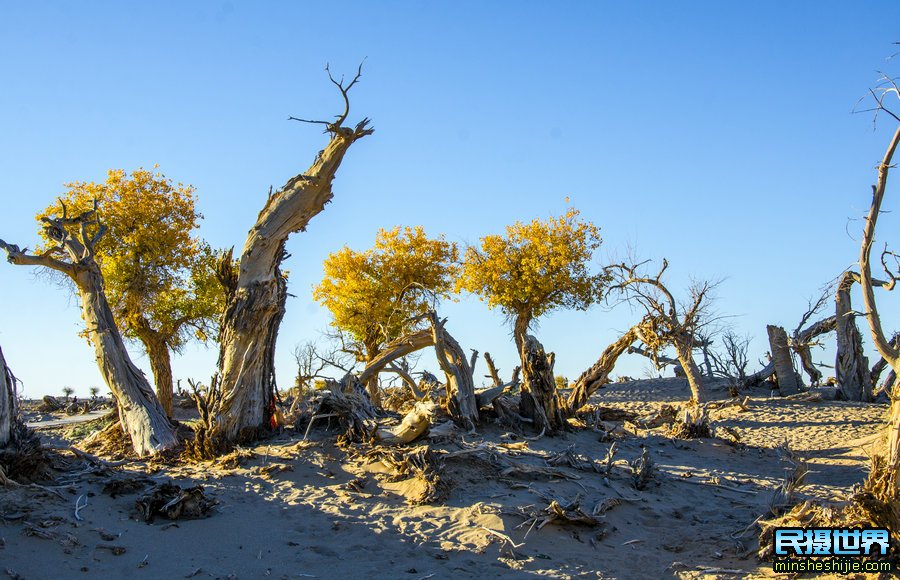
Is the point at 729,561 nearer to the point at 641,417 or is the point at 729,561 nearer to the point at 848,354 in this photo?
the point at 641,417

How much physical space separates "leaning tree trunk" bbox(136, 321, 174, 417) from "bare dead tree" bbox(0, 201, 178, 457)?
413 inches

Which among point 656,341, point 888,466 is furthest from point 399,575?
point 656,341

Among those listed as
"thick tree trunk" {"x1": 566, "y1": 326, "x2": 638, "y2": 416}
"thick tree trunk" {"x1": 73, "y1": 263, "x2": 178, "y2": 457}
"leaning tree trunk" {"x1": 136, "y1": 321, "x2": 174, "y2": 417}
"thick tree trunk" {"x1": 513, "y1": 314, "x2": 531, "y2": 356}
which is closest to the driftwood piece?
"thick tree trunk" {"x1": 73, "y1": 263, "x2": 178, "y2": 457}

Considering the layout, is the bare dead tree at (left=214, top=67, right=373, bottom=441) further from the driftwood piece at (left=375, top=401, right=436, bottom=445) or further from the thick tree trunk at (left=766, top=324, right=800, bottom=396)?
the thick tree trunk at (left=766, top=324, right=800, bottom=396)

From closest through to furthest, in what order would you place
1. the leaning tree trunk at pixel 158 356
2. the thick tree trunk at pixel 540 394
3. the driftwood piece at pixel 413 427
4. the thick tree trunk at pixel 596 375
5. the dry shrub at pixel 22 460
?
1. the dry shrub at pixel 22 460
2. the driftwood piece at pixel 413 427
3. the thick tree trunk at pixel 540 394
4. the thick tree trunk at pixel 596 375
5. the leaning tree trunk at pixel 158 356

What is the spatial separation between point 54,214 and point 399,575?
20664 millimetres

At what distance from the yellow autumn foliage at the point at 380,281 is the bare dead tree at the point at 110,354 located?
1731 centimetres

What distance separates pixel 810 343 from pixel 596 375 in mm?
7743

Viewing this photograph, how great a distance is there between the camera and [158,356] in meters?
23.0

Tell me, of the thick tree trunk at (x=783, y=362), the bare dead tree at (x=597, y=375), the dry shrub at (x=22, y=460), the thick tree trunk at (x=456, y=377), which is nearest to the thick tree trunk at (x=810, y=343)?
the thick tree trunk at (x=783, y=362)

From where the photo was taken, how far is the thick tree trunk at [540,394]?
13.0 meters

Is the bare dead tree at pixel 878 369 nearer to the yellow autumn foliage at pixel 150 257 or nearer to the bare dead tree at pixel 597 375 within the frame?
the bare dead tree at pixel 597 375

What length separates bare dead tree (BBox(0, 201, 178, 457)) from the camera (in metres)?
11.5

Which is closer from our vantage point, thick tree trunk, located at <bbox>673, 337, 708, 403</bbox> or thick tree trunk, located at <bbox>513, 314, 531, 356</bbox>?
thick tree trunk, located at <bbox>673, 337, 708, 403</bbox>
